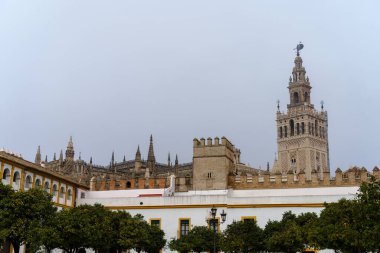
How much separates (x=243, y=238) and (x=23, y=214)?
13175 mm

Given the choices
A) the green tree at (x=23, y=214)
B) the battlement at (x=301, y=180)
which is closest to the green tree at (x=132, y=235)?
the green tree at (x=23, y=214)

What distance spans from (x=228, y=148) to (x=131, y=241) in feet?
59.8

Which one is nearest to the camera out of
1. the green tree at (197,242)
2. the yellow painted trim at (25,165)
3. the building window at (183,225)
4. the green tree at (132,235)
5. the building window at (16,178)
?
the green tree at (132,235)

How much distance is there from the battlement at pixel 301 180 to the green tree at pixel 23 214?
20112 mm

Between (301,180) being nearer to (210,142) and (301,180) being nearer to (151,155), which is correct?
(210,142)

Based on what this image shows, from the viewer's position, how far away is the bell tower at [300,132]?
87.4 meters

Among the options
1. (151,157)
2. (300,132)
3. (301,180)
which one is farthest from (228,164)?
(300,132)

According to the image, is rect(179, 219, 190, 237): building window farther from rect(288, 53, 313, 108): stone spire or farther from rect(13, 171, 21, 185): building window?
rect(288, 53, 313, 108): stone spire

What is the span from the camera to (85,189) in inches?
1914

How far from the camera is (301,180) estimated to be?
138 feet

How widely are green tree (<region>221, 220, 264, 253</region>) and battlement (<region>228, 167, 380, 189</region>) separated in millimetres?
11380

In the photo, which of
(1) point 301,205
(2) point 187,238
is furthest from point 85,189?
(1) point 301,205

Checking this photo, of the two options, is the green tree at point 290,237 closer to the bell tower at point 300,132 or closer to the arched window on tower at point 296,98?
the bell tower at point 300,132

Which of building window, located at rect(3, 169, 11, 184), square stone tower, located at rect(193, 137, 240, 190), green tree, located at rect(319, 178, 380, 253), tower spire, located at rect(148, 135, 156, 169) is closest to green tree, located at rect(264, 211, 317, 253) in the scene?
green tree, located at rect(319, 178, 380, 253)
